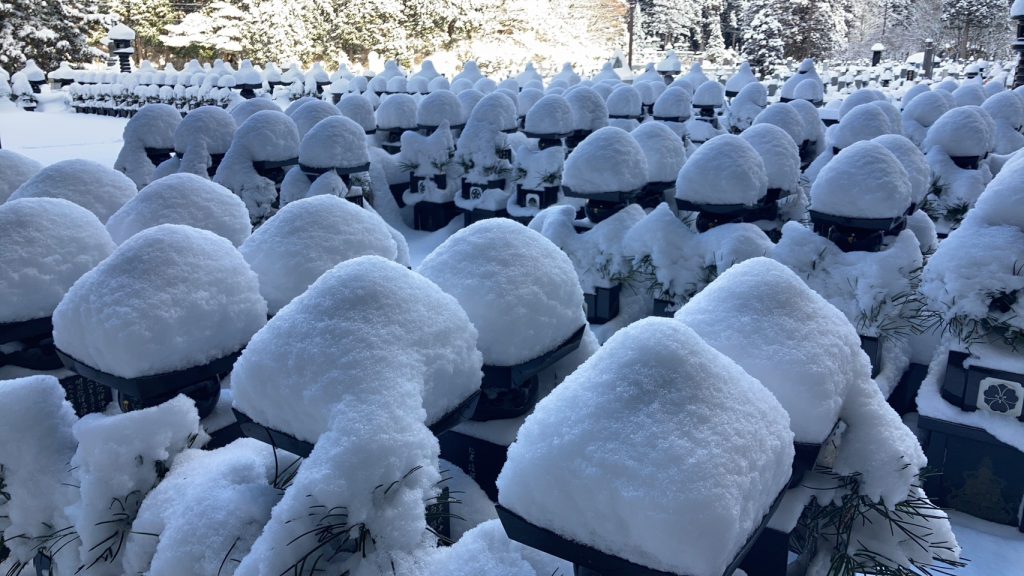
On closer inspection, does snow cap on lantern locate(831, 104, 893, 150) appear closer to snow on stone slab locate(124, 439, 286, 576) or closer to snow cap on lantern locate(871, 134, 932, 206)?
snow cap on lantern locate(871, 134, 932, 206)

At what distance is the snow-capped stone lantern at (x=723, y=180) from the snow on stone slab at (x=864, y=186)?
525 mm

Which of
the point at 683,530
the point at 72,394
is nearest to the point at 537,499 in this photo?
the point at 683,530

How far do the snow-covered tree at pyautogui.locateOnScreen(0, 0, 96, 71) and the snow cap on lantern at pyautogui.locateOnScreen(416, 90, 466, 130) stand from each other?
25.9 m

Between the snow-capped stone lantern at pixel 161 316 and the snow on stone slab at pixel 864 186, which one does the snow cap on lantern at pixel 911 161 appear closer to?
the snow on stone slab at pixel 864 186

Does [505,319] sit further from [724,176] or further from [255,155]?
[255,155]

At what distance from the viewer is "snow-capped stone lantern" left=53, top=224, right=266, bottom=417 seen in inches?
80.4

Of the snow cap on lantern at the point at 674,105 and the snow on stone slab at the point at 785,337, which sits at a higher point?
the snow cap on lantern at the point at 674,105

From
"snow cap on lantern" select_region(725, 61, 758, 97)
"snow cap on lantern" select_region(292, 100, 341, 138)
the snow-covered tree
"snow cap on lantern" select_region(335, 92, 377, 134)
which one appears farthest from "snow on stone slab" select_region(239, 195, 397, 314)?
the snow-covered tree

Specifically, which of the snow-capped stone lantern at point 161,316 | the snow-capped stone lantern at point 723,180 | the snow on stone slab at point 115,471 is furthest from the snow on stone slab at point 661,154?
the snow on stone slab at point 115,471

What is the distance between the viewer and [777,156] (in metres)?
5.43

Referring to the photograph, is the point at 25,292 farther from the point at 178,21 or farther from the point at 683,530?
the point at 178,21

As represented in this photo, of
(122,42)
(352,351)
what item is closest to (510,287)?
(352,351)

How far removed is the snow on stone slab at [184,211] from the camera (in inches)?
132

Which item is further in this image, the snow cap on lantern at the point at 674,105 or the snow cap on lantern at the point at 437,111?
the snow cap on lantern at the point at 674,105
